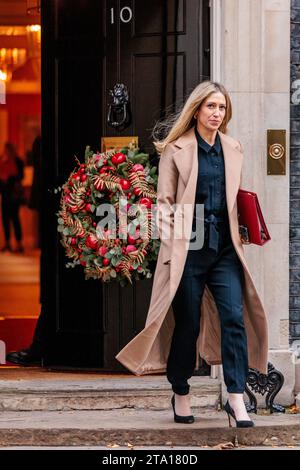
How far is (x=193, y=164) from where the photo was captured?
7484mm

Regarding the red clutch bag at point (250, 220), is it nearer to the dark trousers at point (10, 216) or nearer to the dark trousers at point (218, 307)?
the dark trousers at point (218, 307)

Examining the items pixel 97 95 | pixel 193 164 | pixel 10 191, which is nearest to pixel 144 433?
pixel 193 164

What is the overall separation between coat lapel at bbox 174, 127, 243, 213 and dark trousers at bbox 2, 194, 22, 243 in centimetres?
1288

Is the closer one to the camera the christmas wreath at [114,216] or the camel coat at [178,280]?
the camel coat at [178,280]

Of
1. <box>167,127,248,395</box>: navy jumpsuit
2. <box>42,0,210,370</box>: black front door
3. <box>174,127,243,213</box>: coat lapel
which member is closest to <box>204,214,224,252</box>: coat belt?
<box>167,127,248,395</box>: navy jumpsuit

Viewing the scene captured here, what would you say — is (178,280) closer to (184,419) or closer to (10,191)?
(184,419)

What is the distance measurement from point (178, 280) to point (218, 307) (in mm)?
319

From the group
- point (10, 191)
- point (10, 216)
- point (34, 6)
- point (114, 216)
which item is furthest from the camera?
point (10, 191)

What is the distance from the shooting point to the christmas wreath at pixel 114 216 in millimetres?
8383

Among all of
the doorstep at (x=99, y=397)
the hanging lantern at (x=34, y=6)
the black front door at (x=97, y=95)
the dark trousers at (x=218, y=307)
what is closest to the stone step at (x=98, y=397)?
the doorstep at (x=99, y=397)

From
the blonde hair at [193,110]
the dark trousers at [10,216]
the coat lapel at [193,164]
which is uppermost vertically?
the blonde hair at [193,110]

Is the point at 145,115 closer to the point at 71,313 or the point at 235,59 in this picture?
the point at 235,59

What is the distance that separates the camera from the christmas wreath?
330 inches

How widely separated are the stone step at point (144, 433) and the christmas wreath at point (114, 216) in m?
1.08
